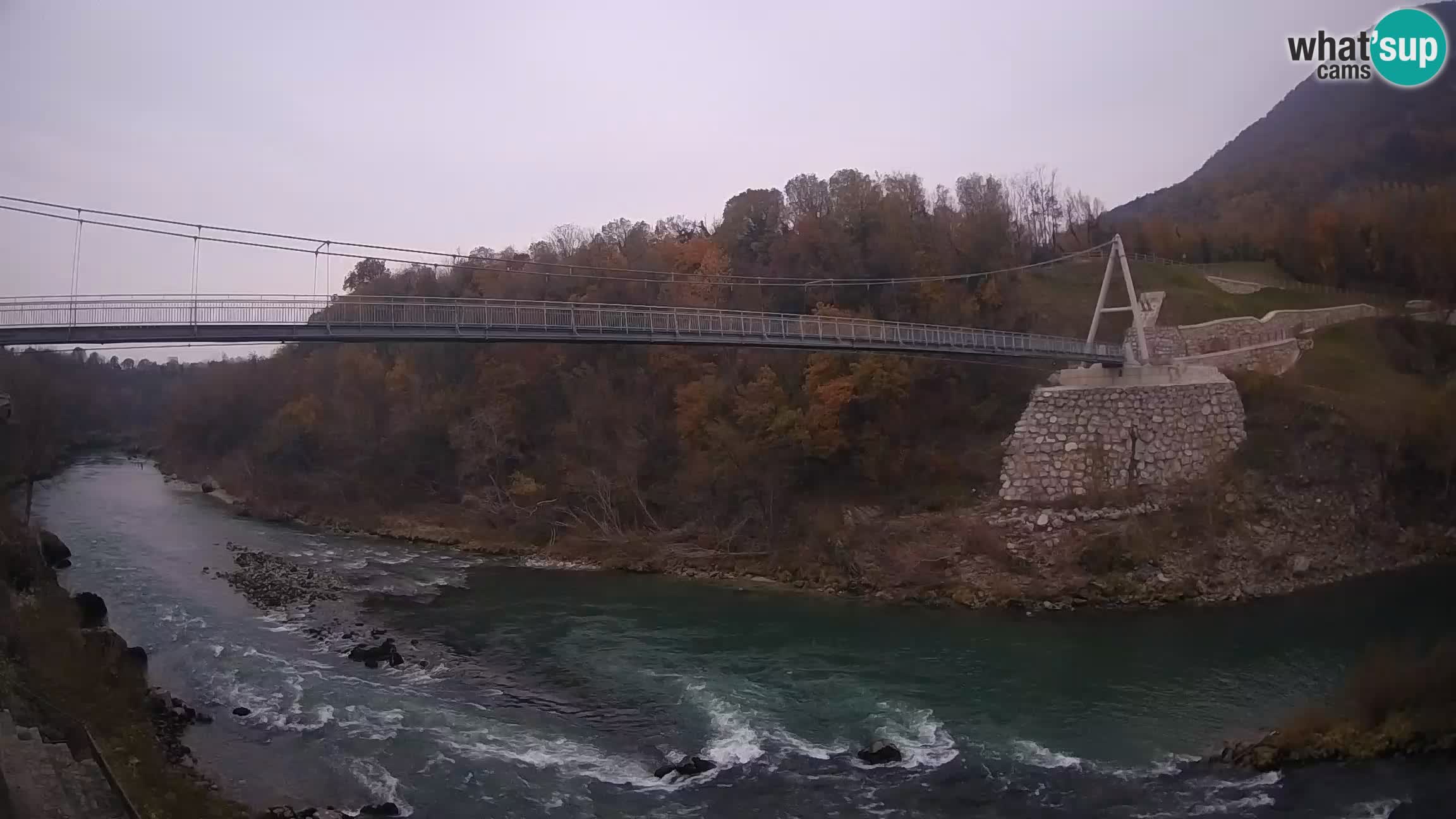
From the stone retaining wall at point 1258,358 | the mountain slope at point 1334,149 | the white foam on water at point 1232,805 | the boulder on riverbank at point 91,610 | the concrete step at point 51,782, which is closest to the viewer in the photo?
the concrete step at point 51,782

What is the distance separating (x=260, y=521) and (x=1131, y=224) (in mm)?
36607

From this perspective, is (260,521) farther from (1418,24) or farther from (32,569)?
(1418,24)

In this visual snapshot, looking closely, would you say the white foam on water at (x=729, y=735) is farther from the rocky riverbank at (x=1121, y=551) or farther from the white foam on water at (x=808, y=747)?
the rocky riverbank at (x=1121, y=551)

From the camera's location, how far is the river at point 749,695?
963 cm

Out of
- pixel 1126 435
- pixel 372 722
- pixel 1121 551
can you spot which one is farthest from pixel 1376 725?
pixel 372 722

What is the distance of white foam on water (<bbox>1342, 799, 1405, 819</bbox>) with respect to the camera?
8570 millimetres

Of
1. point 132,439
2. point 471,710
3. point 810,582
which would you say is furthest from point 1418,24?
point 132,439

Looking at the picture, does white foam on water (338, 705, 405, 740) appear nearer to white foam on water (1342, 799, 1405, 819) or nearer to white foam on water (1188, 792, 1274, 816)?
white foam on water (1188, 792, 1274, 816)

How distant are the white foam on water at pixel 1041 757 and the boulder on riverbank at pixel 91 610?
16038 mm

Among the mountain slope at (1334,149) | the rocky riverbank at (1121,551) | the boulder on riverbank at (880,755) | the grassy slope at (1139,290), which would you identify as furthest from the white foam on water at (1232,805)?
the mountain slope at (1334,149)

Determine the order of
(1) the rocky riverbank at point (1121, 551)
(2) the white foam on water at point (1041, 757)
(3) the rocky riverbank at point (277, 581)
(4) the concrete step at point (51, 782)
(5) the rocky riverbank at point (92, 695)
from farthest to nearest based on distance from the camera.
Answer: (3) the rocky riverbank at point (277, 581), (1) the rocky riverbank at point (1121, 551), (2) the white foam on water at point (1041, 757), (5) the rocky riverbank at point (92, 695), (4) the concrete step at point (51, 782)

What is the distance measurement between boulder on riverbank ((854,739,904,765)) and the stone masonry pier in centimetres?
1094

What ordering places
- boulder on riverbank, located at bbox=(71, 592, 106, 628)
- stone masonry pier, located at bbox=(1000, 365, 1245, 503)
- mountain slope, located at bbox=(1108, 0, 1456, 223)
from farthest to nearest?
mountain slope, located at bbox=(1108, 0, 1456, 223)
stone masonry pier, located at bbox=(1000, 365, 1245, 503)
boulder on riverbank, located at bbox=(71, 592, 106, 628)

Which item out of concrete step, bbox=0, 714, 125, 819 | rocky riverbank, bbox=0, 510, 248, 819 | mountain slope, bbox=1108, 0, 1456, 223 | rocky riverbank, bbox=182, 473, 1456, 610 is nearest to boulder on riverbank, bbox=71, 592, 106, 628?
rocky riverbank, bbox=0, 510, 248, 819
